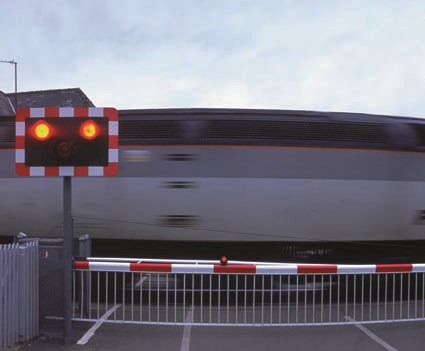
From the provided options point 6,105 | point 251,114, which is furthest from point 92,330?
point 6,105

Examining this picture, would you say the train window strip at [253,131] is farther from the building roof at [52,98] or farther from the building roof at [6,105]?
the building roof at [52,98]

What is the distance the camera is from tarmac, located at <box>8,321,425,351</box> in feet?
14.4

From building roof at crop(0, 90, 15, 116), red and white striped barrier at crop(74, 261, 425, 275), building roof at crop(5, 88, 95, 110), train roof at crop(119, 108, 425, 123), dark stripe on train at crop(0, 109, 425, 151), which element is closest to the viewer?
red and white striped barrier at crop(74, 261, 425, 275)

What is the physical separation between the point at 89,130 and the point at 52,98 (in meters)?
28.1

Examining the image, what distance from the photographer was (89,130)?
14.2 feet

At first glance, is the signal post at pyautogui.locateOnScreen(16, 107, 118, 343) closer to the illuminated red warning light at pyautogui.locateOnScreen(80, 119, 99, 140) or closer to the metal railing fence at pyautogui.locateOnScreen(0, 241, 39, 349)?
the illuminated red warning light at pyautogui.locateOnScreen(80, 119, 99, 140)

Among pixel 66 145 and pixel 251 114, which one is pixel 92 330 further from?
pixel 251 114

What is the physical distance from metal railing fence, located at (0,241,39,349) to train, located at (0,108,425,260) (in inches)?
72.9

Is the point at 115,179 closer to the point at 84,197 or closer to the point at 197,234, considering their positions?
the point at 84,197

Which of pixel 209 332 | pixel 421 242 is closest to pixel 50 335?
pixel 209 332

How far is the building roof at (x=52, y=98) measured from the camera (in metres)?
29.4

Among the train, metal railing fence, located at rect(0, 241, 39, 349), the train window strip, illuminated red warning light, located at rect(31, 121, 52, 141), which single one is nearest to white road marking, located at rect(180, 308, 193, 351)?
the train

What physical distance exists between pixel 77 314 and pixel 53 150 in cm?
245

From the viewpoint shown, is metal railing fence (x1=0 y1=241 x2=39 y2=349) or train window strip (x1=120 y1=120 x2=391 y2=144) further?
train window strip (x1=120 y1=120 x2=391 y2=144)
